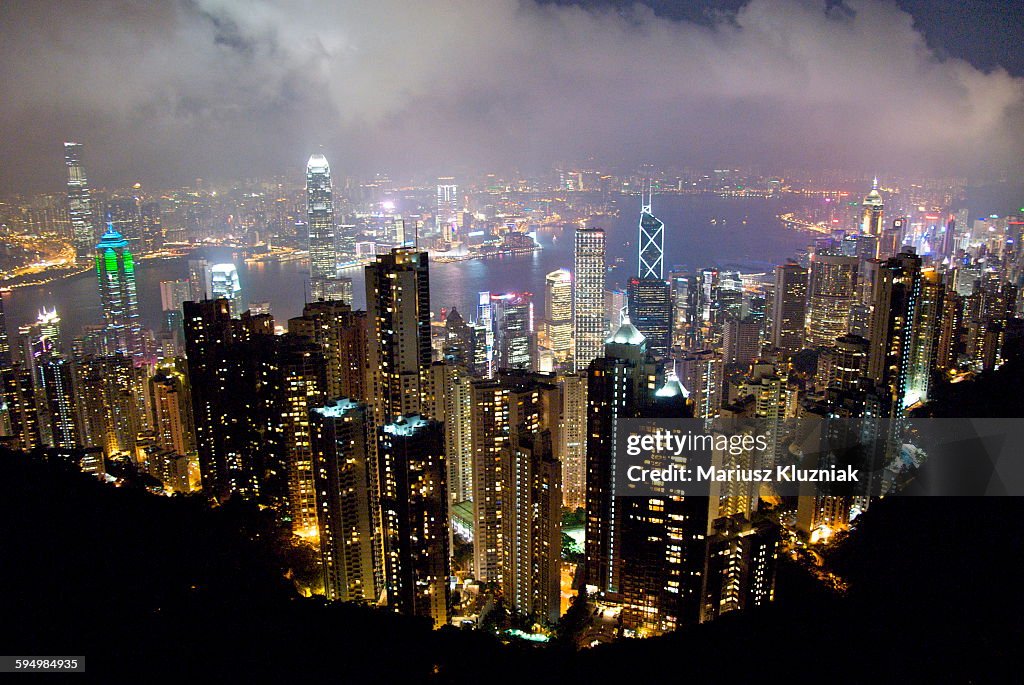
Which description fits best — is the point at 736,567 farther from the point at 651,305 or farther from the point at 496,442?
the point at 651,305

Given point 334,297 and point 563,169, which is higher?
point 563,169

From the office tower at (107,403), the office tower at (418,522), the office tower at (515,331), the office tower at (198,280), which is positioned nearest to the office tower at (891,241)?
the office tower at (515,331)

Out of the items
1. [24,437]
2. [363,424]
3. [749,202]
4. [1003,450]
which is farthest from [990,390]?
[24,437]

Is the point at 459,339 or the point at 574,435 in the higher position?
the point at 459,339

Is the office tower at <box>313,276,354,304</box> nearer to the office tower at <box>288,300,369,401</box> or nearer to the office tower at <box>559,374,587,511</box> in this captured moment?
the office tower at <box>288,300,369,401</box>

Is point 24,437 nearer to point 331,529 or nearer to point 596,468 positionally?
point 331,529

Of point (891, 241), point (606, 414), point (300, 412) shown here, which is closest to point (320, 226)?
point (300, 412)

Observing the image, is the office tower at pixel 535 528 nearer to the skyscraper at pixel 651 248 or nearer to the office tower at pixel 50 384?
the skyscraper at pixel 651 248

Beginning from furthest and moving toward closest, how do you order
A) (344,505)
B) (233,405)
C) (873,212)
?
(873,212) → (233,405) → (344,505)
